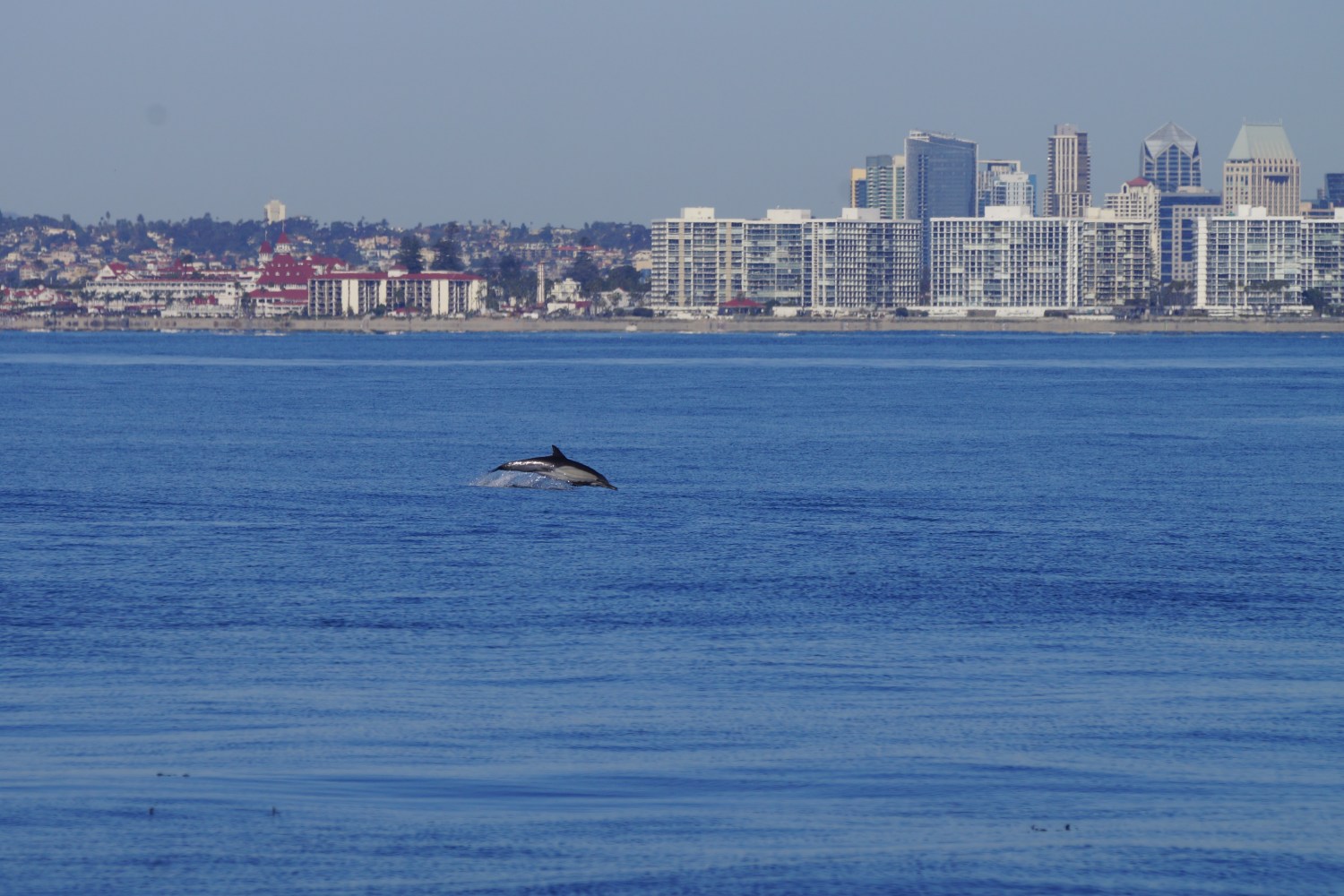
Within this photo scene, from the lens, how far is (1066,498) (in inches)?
1486

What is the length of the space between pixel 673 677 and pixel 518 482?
21.0 m

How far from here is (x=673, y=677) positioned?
19391mm

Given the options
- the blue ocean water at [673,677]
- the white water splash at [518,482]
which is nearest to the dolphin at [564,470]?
the white water splash at [518,482]

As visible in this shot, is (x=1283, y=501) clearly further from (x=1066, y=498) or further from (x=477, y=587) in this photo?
(x=477, y=587)

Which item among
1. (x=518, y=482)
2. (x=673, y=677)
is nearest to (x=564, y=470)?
(x=518, y=482)

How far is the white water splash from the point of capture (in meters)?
39.6

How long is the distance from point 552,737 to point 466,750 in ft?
2.66

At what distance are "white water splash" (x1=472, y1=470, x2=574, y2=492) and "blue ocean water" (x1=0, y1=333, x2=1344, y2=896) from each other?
761 mm

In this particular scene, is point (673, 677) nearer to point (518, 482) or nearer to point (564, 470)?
point (564, 470)

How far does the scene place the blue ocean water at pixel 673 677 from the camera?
13.5m

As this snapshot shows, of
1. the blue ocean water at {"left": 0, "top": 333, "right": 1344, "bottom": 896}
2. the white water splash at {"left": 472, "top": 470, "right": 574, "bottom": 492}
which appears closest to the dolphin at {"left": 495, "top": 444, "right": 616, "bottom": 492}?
the white water splash at {"left": 472, "top": 470, "right": 574, "bottom": 492}

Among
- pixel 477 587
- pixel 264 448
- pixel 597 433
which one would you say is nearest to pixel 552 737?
pixel 477 587

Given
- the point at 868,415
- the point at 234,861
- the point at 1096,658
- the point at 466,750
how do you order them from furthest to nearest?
the point at 868,415 → the point at 1096,658 → the point at 466,750 → the point at 234,861

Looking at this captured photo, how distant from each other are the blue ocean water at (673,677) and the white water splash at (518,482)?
0.76 metres
